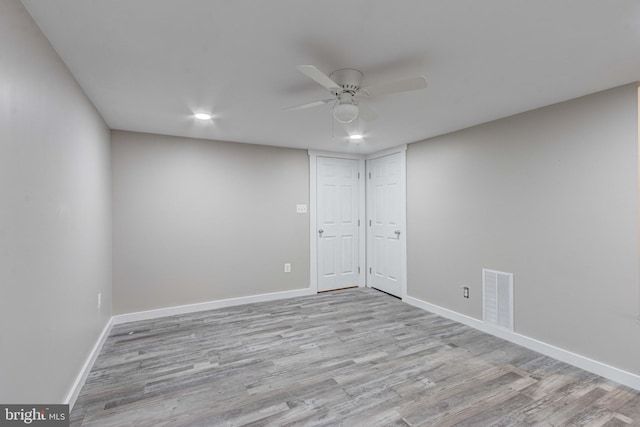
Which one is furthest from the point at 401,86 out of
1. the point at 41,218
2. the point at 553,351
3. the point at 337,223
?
the point at 337,223

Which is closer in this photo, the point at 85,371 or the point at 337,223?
the point at 85,371

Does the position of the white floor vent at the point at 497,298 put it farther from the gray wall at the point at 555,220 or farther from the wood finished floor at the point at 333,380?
the wood finished floor at the point at 333,380

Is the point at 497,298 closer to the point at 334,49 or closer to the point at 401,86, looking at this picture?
the point at 401,86

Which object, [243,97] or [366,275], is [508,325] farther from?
[243,97]

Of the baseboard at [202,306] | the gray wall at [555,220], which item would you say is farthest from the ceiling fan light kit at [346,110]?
the baseboard at [202,306]

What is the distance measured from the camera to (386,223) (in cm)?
470

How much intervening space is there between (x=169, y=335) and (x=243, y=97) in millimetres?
2502

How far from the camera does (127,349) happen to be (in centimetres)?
284

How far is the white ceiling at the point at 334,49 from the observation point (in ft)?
4.65

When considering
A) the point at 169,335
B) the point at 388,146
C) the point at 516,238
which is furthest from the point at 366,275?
the point at 169,335

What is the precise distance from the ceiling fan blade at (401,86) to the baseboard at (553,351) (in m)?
2.57
